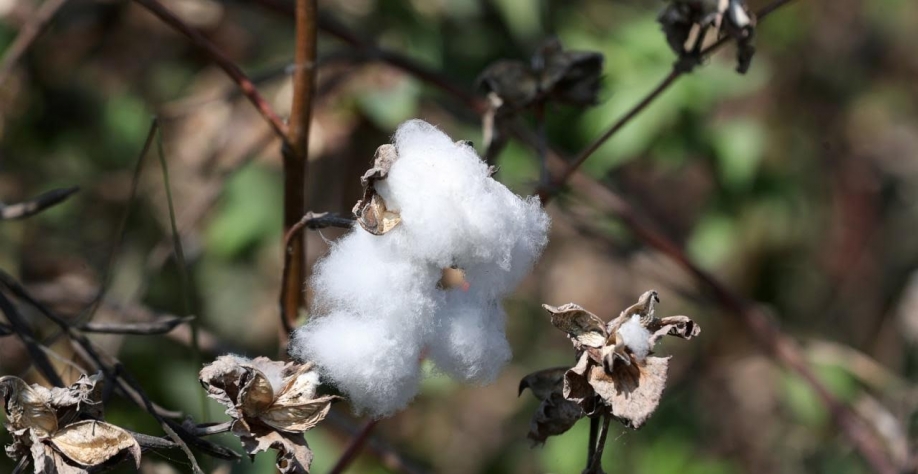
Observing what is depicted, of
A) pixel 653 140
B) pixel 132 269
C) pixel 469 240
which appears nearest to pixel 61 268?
pixel 132 269

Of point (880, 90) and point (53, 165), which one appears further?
point (880, 90)

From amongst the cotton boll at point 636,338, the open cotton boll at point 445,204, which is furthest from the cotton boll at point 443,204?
the cotton boll at point 636,338

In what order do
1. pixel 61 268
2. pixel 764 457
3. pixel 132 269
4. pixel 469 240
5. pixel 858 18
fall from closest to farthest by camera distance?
pixel 469 240
pixel 61 268
pixel 132 269
pixel 764 457
pixel 858 18

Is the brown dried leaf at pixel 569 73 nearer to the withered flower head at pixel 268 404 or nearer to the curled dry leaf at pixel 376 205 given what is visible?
the curled dry leaf at pixel 376 205

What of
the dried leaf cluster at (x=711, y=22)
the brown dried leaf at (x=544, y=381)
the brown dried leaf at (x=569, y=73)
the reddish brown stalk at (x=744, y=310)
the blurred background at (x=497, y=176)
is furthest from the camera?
the blurred background at (x=497, y=176)

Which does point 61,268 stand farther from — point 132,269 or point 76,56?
point 76,56

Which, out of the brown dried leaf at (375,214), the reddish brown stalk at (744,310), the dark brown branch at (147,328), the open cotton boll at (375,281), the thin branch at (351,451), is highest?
the brown dried leaf at (375,214)

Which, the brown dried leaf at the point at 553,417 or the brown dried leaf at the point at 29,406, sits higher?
the brown dried leaf at the point at 29,406
